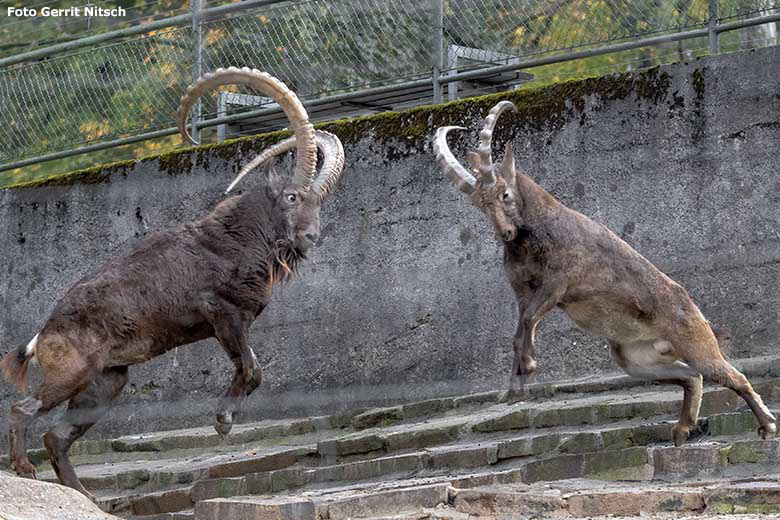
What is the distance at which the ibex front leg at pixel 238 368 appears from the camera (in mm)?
9711

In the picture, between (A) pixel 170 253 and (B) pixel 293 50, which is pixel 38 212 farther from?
(A) pixel 170 253

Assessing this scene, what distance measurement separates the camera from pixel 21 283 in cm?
1369

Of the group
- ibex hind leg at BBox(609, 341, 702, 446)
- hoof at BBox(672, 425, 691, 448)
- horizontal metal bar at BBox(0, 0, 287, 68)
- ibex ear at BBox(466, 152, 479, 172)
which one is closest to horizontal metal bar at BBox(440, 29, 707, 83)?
horizontal metal bar at BBox(0, 0, 287, 68)

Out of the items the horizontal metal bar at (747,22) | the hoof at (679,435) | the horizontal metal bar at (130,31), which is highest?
the horizontal metal bar at (130,31)

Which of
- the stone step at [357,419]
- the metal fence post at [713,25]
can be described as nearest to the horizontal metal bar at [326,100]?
the metal fence post at [713,25]

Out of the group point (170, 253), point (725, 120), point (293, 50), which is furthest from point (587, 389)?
point (293, 50)

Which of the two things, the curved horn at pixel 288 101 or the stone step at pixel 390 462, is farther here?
the curved horn at pixel 288 101

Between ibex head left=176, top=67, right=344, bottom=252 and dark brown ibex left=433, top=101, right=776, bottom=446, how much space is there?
1.32 meters

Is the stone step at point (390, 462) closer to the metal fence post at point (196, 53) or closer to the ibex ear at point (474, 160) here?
the ibex ear at point (474, 160)

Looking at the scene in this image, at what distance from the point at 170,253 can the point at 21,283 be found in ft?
13.1

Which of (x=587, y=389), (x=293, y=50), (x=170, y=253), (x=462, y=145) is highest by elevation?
(x=293, y=50)

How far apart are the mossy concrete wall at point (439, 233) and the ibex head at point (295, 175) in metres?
1.55

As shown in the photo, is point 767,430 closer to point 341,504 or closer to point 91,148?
point 341,504

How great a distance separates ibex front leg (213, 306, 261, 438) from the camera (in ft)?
31.9
